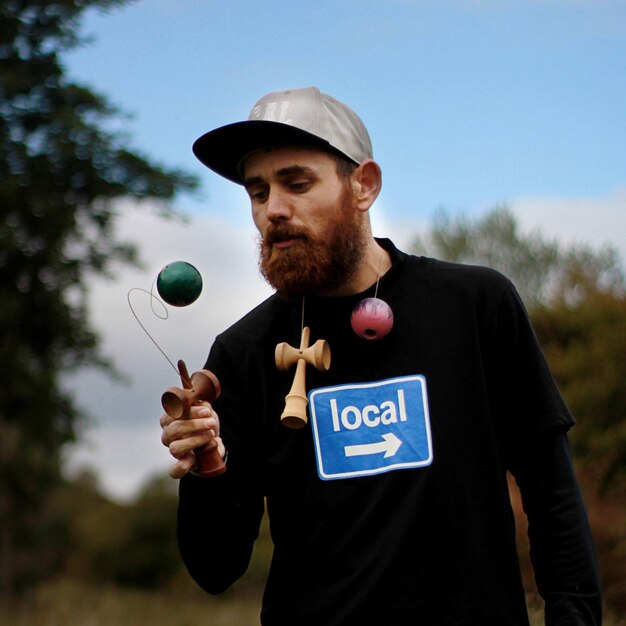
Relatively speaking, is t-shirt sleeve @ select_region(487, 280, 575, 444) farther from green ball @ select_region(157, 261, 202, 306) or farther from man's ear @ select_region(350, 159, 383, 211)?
green ball @ select_region(157, 261, 202, 306)

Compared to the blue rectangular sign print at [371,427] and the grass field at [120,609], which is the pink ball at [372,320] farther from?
the grass field at [120,609]

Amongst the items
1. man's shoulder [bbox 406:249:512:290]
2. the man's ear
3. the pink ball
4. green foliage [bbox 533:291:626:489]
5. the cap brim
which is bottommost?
the pink ball

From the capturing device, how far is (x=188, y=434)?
263 centimetres

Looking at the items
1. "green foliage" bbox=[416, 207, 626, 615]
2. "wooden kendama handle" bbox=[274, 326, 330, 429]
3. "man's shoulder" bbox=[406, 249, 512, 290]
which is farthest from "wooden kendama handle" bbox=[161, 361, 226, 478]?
"green foliage" bbox=[416, 207, 626, 615]

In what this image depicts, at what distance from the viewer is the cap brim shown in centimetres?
302

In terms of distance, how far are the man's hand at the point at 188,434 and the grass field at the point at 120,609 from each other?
477 inches

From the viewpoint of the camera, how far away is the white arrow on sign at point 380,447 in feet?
9.34

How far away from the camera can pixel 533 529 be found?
2.85 metres

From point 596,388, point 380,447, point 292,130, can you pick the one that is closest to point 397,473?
point 380,447

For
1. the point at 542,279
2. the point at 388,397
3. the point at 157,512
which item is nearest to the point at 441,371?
the point at 388,397

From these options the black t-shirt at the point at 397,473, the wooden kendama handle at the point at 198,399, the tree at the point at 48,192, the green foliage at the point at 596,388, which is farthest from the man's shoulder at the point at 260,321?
the tree at the point at 48,192

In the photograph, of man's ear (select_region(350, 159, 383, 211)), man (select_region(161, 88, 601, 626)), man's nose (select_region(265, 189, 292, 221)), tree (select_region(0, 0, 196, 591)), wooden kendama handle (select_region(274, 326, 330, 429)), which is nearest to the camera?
man (select_region(161, 88, 601, 626))

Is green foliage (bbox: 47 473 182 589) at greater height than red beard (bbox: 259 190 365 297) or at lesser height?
greater

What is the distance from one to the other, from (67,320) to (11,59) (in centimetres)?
374
